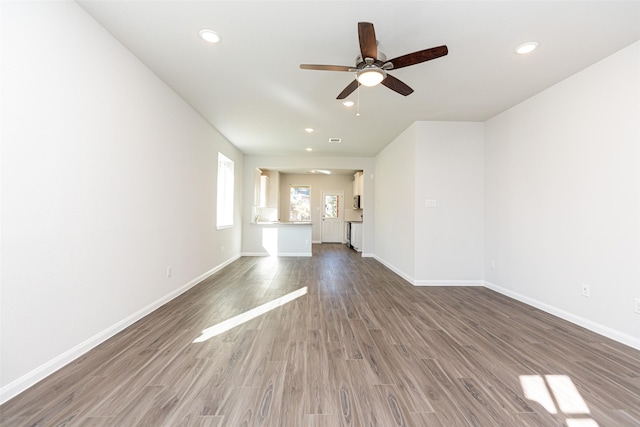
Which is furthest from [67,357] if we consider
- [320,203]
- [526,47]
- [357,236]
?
[320,203]

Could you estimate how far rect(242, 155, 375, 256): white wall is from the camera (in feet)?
22.6

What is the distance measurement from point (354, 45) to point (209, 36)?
4.12 ft

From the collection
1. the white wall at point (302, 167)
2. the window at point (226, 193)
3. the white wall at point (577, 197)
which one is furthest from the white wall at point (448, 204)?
the window at point (226, 193)

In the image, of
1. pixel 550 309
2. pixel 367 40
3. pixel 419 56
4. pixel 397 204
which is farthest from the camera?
pixel 397 204

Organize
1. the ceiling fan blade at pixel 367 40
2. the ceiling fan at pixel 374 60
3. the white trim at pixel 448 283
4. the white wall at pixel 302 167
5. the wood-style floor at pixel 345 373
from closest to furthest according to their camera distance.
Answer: the wood-style floor at pixel 345 373 → the ceiling fan blade at pixel 367 40 → the ceiling fan at pixel 374 60 → the white trim at pixel 448 283 → the white wall at pixel 302 167

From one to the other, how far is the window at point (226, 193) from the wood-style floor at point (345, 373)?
2.88 m

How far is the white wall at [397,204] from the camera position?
14.7ft

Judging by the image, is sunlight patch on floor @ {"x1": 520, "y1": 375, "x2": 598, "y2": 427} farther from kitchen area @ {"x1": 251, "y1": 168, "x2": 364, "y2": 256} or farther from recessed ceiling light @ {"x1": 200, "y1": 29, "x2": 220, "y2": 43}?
kitchen area @ {"x1": 251, "y1": 168, "x2": 364, "y2": 256}

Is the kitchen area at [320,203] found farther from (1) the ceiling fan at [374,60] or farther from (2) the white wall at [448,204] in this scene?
(1) the ceiling fan at [374,60]

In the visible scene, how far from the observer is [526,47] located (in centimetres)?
239

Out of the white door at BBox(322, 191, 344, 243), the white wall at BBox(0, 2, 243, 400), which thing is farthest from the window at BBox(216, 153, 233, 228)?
the white door at BBox(322, 191, 344, 243)

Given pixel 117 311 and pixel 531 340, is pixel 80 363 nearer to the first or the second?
pixel 117 311

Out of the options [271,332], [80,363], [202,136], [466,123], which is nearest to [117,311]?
[80,363]

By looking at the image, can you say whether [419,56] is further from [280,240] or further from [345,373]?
[280,240]
